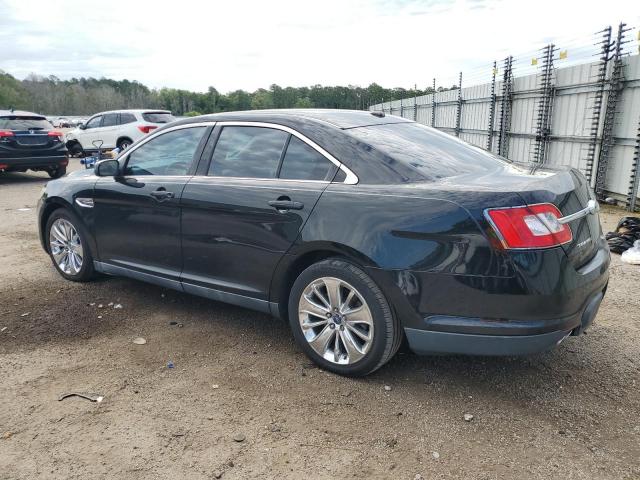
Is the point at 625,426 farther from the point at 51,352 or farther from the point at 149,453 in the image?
the point at 51,352

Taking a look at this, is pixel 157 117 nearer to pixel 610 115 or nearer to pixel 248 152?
pixel 610 115

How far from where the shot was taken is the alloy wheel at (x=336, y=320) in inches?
122

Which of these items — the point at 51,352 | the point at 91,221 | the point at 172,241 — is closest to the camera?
the point at 51,352

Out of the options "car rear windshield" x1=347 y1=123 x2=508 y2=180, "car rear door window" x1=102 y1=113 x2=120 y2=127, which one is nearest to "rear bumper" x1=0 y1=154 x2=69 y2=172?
"car rear door window" x1=102 y1=113 x2=120 y2=127

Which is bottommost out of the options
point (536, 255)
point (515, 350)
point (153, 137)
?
point (515, 350)

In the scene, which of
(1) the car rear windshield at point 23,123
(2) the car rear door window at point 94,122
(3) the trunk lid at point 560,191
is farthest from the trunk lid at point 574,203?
(2) the car rear door window at point 94,122

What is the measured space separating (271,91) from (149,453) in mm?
49002

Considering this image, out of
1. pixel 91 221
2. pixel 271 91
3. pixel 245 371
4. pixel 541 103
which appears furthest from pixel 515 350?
pixel 271 91

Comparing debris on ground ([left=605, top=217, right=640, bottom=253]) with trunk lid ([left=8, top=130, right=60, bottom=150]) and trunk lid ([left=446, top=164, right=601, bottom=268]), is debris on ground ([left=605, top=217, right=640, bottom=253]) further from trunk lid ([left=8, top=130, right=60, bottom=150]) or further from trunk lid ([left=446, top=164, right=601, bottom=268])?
trunk lid ([left=8, top=130, right=60, bottom=150])

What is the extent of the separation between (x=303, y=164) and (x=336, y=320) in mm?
1013

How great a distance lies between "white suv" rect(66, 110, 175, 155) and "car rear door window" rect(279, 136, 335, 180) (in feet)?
46.0

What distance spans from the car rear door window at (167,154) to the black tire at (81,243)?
0.82m

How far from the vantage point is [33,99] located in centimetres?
8525

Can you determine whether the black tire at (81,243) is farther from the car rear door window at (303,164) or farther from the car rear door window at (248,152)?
the car rear door window at (303,164)
